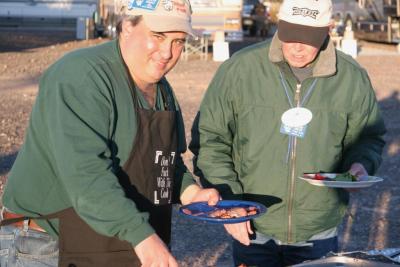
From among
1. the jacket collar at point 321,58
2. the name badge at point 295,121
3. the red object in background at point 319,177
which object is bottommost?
the red object in background at point 319,177

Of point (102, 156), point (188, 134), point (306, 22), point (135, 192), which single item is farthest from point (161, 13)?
point (188, 134)

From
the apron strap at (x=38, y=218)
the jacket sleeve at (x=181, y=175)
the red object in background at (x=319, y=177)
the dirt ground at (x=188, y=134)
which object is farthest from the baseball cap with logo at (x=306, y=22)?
the dirt ground at (x=188, y=134)

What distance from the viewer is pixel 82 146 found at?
8.77ft

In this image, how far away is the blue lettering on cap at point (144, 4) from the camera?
283cm

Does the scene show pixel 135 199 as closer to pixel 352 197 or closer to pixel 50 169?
pixel 50 169

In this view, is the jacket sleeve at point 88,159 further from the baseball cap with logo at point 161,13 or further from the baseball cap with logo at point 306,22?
the baseball cap with logo at point 306,22

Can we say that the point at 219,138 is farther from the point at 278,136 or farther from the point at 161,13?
the point at 161,13

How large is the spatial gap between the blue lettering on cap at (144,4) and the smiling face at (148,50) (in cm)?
5

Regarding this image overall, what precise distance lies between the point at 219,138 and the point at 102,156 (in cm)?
121

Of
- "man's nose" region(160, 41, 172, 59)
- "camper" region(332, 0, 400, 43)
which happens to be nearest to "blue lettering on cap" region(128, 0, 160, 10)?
"man's nose" region(160, 41, 172, 59)

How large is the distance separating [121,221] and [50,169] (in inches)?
13.8

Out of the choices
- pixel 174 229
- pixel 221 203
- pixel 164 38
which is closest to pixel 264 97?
pixel 221 203


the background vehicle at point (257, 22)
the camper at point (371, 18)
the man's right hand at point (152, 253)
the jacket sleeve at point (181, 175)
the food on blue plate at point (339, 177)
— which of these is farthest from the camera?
the background vehicle at point (257, 22)

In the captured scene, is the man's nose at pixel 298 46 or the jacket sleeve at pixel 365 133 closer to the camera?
the man's nose at pixel 298 46
